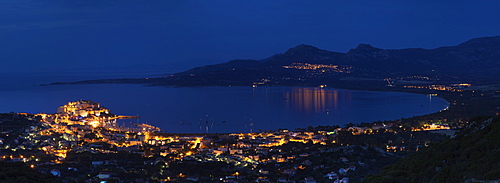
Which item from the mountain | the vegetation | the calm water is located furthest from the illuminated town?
the mountain

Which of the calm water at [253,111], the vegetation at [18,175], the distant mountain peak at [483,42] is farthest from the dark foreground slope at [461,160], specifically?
the distant mountain peak at [483,42]

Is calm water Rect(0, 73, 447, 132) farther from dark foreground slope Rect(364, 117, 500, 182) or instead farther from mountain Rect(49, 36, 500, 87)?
mountain Rect(49, 36, 500, 87)

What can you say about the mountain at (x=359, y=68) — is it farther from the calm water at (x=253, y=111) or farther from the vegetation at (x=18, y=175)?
the vegetation at (x=18, y=175)

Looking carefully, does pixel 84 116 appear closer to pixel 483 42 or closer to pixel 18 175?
pixel 18 175

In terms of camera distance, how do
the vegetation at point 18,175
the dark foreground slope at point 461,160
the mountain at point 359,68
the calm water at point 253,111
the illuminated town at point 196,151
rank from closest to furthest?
the dark foreground slope at point 461,160
the vegetation at point 18,175
the illuminated town at point 196,151
the calm water at point 253,111
the mountain at point 359,68

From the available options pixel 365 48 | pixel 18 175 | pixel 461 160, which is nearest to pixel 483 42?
pixel 365 48

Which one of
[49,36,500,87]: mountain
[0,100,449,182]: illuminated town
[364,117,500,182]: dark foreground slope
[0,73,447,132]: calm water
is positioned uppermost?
[49,36,500,87]: mountain
